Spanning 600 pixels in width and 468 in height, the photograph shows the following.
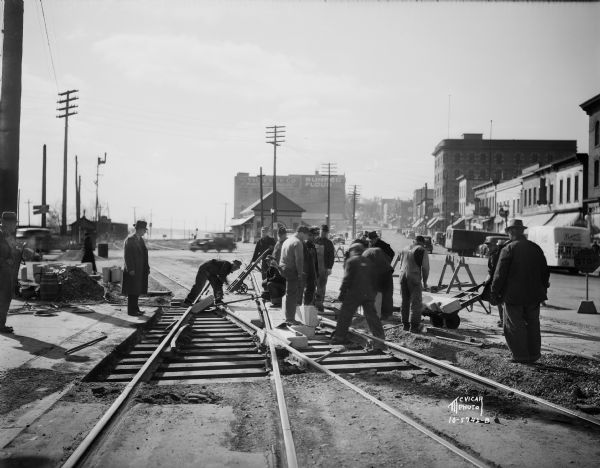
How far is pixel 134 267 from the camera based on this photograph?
11336mm

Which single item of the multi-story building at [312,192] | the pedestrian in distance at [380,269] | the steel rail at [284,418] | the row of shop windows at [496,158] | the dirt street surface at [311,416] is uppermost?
the row of shop windows at [496,158]

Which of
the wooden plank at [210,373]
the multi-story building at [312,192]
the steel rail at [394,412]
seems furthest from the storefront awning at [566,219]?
the multi-story building at [312,192]

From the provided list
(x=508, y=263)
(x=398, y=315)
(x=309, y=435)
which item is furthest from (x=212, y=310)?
(x=309, y=435)

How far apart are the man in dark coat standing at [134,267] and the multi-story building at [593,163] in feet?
120

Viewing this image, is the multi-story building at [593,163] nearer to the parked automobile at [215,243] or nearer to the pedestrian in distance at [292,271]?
the parked automobile at [215,243]

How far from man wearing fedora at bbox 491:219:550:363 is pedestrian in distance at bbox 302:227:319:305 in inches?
175

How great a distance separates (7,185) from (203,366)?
6.72 m

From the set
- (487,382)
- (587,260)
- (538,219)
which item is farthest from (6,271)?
(538,219)

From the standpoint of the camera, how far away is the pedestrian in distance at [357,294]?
8.78 m

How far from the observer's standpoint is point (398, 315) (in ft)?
40.3

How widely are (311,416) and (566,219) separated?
4442 cm

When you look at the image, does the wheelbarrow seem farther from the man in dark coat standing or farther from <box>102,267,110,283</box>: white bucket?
<box>102,267,110,283</box>: white bucket

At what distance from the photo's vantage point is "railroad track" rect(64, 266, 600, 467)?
4.78 m

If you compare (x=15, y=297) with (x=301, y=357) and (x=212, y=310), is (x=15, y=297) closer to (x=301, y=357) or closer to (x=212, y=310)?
(x=212, y=310)
